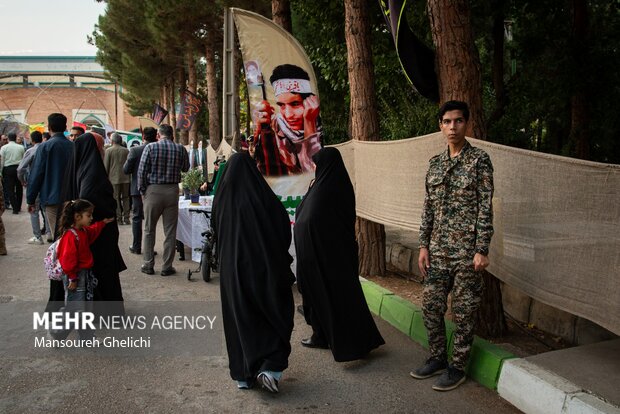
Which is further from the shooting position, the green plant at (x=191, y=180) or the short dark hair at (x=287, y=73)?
the green plant at (x=191, y=180)

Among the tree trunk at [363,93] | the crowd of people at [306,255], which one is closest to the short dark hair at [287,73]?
the tree trunk at [363,93]

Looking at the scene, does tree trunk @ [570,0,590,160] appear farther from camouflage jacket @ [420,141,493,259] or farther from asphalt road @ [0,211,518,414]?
camouflage jacket @ [420,141,493,259]

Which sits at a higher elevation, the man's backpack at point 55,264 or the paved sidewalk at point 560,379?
the man's backpack at point 55,264

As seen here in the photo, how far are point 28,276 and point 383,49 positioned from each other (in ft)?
23.9

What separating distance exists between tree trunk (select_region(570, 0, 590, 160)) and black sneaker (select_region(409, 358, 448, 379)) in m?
8.08

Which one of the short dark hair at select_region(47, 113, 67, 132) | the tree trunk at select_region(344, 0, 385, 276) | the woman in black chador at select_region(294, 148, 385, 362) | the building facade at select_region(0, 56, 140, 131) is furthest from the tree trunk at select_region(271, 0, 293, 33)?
the building facade at select_region(0, 56, 140, 131)

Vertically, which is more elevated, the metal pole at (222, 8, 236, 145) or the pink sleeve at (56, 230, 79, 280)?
the metal pole at (222, 8, 236, 145)

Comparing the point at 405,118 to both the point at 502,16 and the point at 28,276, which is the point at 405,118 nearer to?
the point at 502,16

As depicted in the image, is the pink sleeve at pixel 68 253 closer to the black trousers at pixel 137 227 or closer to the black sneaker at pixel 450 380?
the black sneaker at pixel 450 380

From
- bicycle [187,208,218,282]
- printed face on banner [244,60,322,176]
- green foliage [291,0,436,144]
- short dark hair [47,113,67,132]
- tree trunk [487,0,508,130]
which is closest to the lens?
short dark hair [47,113,67,132]

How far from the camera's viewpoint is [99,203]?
16.3ft

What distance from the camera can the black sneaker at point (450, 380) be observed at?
3.79m

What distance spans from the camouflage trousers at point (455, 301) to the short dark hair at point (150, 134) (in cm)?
513

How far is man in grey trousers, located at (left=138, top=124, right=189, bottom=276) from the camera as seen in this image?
7180mm
